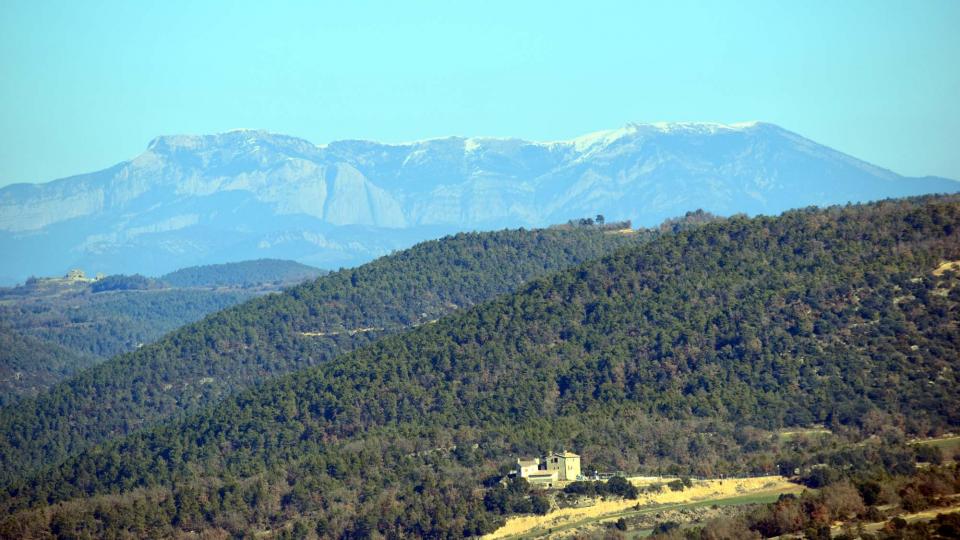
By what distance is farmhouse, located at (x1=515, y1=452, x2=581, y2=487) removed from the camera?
298 ft

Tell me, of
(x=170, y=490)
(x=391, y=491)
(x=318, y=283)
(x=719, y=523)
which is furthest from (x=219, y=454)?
(x=318, y=283)

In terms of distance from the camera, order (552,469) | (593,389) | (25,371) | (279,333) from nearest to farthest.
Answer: (552,469) < (593,389) < (279,333) < (25,371)

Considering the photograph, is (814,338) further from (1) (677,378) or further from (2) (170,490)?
(2) (170,490)

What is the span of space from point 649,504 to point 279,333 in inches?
3422

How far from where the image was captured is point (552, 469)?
9162 cm

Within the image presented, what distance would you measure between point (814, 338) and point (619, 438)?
18.4 meters

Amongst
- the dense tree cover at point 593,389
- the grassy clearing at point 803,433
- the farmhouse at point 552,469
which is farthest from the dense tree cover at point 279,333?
the grassy clearing at point 803,433

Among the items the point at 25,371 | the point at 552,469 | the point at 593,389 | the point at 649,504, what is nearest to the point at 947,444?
the point at 649,504

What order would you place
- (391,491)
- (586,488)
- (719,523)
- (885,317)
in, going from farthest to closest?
(885,317), (391,491), (586,488), (719,523)

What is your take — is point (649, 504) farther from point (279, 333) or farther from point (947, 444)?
point (279, 333)

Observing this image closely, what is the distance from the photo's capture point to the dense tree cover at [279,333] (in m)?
146

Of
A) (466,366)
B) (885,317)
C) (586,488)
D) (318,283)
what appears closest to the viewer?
(586,488)

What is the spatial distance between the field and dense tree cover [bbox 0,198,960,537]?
2515mm

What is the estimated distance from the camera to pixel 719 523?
73.4 metres
